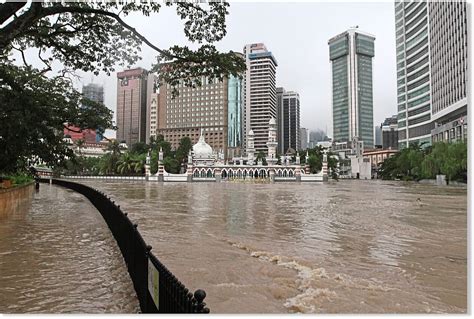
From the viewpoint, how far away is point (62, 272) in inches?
258

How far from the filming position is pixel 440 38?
57219mm

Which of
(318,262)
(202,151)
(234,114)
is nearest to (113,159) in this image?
(202,151)

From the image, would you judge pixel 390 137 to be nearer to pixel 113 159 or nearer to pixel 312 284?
pixel 113 159

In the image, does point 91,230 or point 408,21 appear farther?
point 408,21

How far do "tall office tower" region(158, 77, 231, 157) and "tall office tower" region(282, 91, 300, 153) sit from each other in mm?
38005

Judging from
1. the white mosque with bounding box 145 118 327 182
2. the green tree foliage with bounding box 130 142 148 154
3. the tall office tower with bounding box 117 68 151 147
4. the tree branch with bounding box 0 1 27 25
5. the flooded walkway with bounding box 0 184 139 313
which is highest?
the tall office tower with bounding box 117 68 151 147

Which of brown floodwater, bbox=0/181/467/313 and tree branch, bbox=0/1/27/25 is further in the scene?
tree branch, bbox=0/1/27/25

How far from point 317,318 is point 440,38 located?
209 ft

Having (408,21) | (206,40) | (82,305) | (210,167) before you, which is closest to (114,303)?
(82,305)

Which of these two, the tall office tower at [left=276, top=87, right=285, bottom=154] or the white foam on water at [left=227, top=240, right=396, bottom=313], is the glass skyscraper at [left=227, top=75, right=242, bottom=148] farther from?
the white foam on water at [left=227, top=240, right=396, bottom=313]

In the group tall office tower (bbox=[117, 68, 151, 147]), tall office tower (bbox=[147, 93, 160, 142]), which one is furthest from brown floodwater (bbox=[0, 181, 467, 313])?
tall office tower (bbox=[147, 93, 160, 142])

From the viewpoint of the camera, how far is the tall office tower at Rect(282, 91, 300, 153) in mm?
126938

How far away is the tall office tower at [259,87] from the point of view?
243ft

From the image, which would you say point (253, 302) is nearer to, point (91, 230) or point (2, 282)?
point (2, 282)
